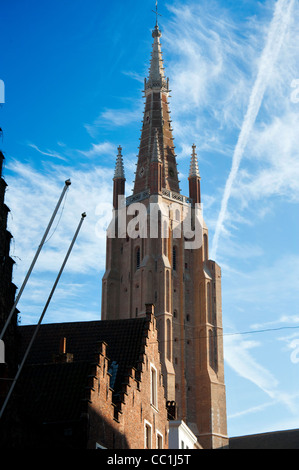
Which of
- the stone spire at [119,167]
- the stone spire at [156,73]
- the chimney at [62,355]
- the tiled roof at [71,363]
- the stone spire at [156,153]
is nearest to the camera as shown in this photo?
the tiled roof at [71,363]

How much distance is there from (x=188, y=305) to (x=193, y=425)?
13.0 meters

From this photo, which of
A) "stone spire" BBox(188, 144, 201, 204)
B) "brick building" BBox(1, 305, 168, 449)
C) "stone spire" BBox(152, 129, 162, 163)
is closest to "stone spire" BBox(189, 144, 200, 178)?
"stone spire" BBox(188, 144, 201, 204)

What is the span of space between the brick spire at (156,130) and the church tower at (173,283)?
21 centimetres

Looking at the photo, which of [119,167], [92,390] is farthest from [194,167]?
[92,390]

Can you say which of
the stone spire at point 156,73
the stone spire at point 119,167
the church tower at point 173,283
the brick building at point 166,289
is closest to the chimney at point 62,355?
the brick building at point 166,289

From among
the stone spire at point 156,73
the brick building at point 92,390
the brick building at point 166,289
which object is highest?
the stone spire at point 156,73

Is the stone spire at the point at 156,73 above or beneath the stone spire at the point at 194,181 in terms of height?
above

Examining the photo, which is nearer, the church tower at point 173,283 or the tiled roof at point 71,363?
the tiled roof at point 71,363

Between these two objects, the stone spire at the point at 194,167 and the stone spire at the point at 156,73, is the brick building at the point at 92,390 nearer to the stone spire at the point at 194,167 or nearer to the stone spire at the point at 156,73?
the stone spire at the point at 194,167

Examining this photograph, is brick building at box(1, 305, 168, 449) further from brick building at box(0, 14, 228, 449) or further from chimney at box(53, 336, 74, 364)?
brick building at box(0, 14, 228, 449)

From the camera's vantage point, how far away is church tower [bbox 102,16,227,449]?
88.4 m

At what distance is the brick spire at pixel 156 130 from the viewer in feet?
333

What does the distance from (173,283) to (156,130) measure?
21.1 metres
